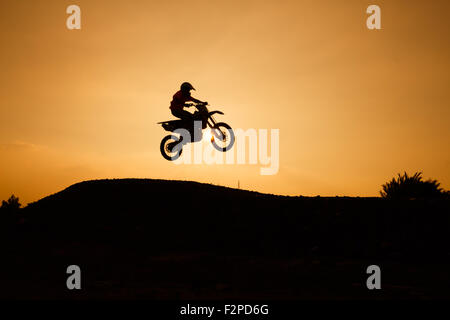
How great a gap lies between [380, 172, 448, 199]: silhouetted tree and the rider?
11736mm

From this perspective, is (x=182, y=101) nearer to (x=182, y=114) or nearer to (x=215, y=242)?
(x=182, y=114)

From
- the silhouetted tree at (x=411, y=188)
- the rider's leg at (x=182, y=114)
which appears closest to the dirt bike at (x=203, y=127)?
the rider's leg at (x=182, y=114)

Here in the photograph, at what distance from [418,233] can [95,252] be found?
9.27 meters

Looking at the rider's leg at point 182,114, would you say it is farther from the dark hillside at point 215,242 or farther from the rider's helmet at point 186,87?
the dark hillside at point 215,242

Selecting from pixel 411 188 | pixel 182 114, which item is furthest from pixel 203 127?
pixel 411 188

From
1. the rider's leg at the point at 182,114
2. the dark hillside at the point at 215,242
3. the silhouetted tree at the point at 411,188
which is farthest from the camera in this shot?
the silhouetted tree at the point at 411,188

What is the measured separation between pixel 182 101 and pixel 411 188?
1347 centimetres

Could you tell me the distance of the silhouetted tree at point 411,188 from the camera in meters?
19.8

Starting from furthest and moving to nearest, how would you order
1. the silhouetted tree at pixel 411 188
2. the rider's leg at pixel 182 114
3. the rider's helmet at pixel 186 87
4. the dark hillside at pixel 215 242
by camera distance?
the silhouetted tree at pixel 411 188
the rider's leg at pixel 182 114
the rider's helmet at pixel 186 87
the dark hillside at pixel 215 242

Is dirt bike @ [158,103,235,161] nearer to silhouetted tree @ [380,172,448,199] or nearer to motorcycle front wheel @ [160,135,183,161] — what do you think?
motorcycle front wheel @ [160,135,183,161]

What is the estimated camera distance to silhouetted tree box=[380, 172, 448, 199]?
19.8m

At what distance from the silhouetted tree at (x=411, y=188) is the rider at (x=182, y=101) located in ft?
38.5

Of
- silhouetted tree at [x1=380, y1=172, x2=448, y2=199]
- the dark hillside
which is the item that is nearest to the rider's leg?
the dark hillside

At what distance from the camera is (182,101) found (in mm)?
13633
